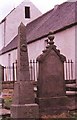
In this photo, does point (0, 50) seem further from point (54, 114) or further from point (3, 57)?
point (54, 114)

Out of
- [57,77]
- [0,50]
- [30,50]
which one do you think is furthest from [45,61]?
[0,50]

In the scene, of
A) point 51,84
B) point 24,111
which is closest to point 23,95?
point 24,111

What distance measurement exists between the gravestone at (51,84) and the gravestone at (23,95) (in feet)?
1.55

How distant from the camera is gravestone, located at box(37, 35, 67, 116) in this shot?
30.1 feet

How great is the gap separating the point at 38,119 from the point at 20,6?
87.1ft

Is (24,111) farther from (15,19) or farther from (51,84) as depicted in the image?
(15,19)

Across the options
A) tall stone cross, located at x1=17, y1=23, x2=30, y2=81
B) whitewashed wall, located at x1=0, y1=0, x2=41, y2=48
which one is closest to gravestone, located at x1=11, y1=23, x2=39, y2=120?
tall stone cross, located at x1=17, y1=23, x2=30, y2=81

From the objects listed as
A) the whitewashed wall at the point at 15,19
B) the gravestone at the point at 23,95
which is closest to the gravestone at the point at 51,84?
the gravestone at the point at 23,95

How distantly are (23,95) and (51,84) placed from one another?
110 centimetres

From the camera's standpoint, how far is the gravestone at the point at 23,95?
8484 mm

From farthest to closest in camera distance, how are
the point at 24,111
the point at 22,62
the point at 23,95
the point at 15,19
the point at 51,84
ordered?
the point at 15,19 → the point at 51,84 → the point at 22,62 → the point at 23,95 → the point at 24,111

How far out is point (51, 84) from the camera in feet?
30.7

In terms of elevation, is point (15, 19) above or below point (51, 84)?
above

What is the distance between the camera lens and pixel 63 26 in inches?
706
